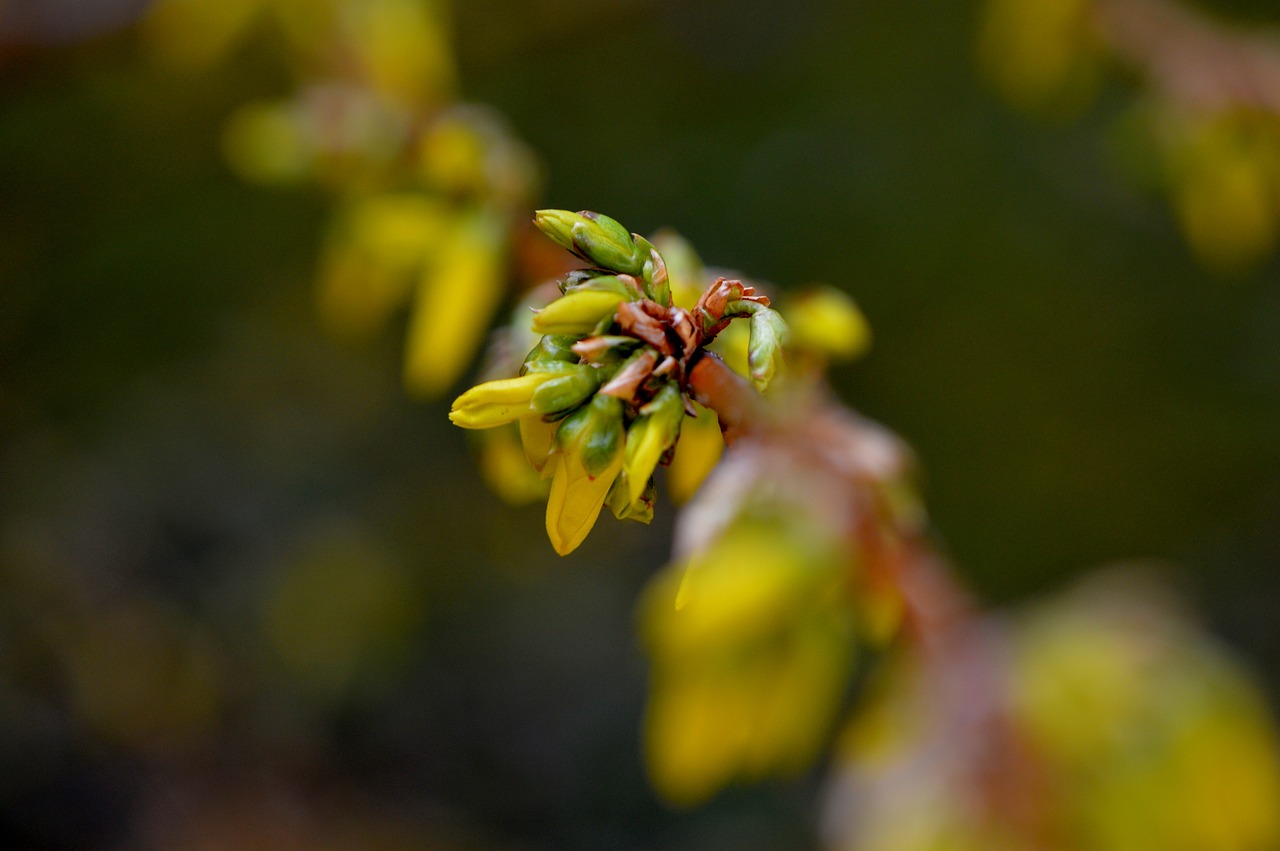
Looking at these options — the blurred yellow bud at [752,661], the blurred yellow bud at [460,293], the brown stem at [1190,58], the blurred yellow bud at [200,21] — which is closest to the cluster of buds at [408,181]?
the blurred yellow bud at [460,293]

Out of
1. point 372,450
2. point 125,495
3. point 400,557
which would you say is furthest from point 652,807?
point 125,495

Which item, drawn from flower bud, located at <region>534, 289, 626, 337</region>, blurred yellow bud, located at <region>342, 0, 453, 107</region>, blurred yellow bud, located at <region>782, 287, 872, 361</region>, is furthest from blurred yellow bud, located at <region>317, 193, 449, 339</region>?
flower bud, located at <region>534, 289, 626, 337</region>

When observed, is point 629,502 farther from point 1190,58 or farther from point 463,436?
point 463,436

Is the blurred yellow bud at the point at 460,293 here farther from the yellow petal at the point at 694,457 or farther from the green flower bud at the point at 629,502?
the green flower bud at the point at 629,502

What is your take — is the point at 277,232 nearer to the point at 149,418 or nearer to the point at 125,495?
Result: the point at 149,418

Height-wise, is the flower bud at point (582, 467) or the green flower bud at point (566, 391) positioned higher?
the green flower bud at point (566, 391)

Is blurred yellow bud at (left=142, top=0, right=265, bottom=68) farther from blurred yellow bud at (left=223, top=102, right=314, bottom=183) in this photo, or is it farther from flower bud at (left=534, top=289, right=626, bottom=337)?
flower bud at (left=534, top=289, right=626, bottom=337)

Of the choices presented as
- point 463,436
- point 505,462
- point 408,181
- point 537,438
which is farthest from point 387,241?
point 463,436
